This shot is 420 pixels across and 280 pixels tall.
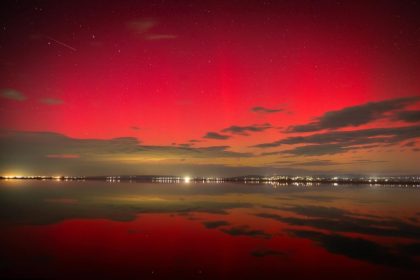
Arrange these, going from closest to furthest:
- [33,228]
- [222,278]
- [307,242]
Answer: [222,278]
[307,242]
[33,228]

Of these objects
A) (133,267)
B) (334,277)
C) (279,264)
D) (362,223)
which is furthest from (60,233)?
(362,223)

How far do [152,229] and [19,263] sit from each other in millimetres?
9719

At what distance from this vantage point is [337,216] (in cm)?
3159

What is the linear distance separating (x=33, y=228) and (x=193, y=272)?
14.5m

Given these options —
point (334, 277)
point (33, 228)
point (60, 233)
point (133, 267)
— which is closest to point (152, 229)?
point (60, 233)

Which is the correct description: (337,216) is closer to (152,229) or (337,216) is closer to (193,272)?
(152,229)

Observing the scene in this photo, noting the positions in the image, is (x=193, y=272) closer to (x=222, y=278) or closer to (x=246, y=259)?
(x=222, y=278)

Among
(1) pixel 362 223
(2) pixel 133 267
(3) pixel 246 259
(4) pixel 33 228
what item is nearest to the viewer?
(2) pixel 133 267

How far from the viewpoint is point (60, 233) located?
72.3 ft

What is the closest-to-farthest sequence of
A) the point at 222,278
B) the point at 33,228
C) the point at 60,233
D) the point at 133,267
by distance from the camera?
the point at 222,278 → the point at 133,267 → the point at 60,233 → the point at 33,228

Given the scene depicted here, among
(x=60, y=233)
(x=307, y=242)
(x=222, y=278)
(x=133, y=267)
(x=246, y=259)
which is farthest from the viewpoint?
(x=60, y=233)

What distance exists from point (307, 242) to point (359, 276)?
628 centimetres

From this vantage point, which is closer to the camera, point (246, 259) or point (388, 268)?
point (388, 268)

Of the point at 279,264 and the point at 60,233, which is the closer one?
the point at 279,264
